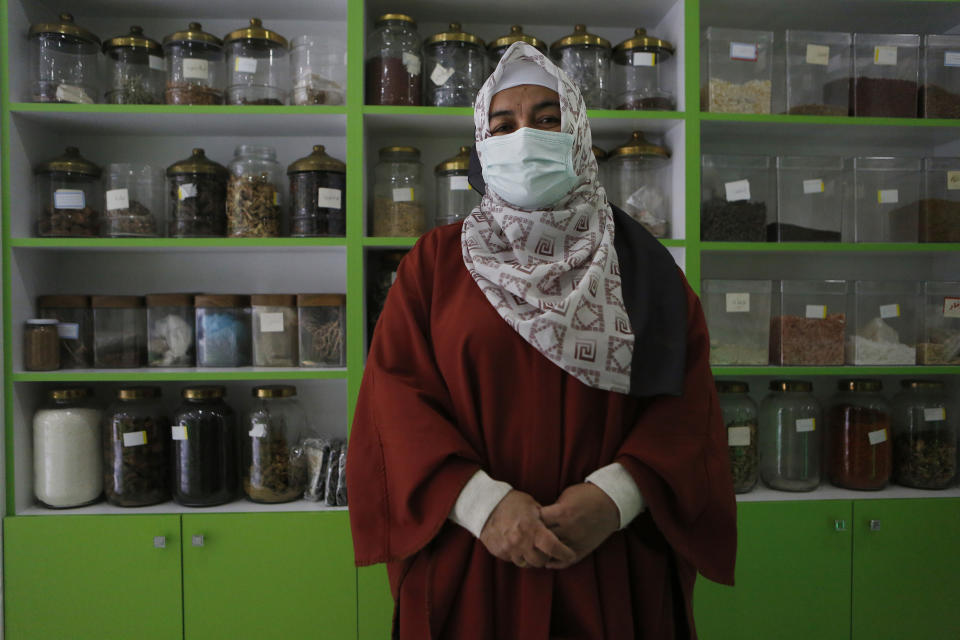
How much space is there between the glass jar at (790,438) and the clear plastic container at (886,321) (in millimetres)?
204

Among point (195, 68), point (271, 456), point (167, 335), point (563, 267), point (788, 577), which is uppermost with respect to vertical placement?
point (195, 68)

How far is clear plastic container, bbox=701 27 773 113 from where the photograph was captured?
202 centimetres

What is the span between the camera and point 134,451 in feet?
6.30

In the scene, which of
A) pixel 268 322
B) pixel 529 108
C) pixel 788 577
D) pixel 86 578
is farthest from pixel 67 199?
pixel 788 577

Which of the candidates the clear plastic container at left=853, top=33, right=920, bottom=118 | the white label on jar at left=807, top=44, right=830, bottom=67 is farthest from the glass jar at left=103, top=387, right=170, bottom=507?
the clear plastic container at left=853, top=33, right=920, bottom=118

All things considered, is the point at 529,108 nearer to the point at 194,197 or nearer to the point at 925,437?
the point at 194,197

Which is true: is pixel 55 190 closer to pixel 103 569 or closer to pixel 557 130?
pixel 103 569

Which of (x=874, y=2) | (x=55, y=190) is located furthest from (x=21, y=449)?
(x=874, y=2)

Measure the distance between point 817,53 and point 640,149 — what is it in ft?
2.26

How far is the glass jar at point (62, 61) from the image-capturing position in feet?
Answer: 6.26

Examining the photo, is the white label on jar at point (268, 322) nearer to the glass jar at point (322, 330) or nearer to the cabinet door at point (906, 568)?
the glass jar at point (322, 330)

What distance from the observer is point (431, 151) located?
228cm

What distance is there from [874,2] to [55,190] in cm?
273

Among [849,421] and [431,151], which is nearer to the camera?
[849,421]
